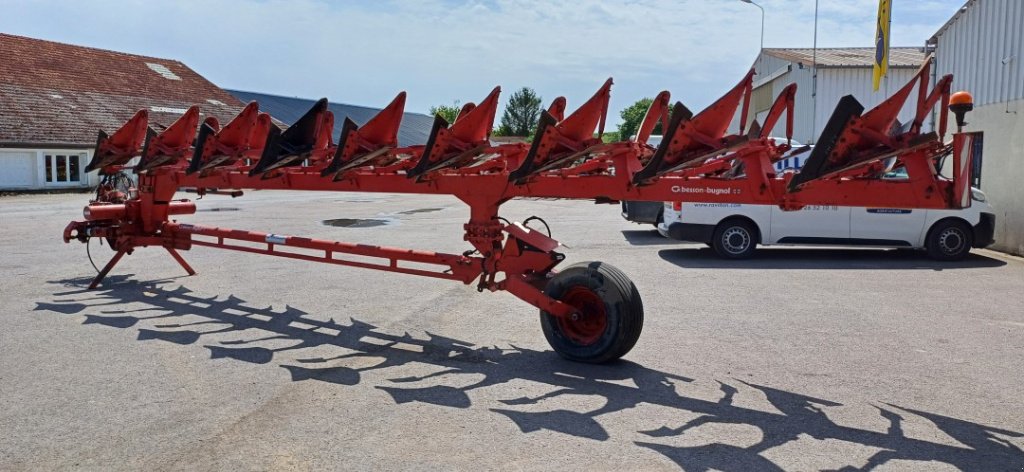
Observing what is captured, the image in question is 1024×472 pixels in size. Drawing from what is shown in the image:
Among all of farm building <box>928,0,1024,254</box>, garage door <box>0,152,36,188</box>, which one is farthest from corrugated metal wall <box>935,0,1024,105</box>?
garage door <box>0,152,36,188</box>

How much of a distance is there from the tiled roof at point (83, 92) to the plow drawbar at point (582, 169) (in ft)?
100

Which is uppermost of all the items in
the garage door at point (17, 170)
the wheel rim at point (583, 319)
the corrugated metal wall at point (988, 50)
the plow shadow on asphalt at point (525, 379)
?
the corrugated metal wall at point (988, 50)

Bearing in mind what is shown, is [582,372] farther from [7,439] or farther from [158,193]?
[158,193]

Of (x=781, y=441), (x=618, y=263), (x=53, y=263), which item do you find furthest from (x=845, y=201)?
(x=53, y=263)

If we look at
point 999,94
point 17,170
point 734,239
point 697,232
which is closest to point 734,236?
point 734,239

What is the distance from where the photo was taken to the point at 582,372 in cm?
604

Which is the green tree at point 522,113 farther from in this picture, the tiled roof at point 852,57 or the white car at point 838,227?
the white car at point 838,227

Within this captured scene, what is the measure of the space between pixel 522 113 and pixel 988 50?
74.7 metres

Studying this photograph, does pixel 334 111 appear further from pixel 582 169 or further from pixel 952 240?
pixel 582 169

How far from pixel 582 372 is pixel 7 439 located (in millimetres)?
3658

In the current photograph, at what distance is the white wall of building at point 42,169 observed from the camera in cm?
3278

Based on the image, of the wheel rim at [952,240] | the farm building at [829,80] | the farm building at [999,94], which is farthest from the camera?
the farm building at [829,80]

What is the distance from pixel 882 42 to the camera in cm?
2044

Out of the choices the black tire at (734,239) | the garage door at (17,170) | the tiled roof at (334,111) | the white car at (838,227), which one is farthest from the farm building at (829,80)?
the garage door at (17,170)
